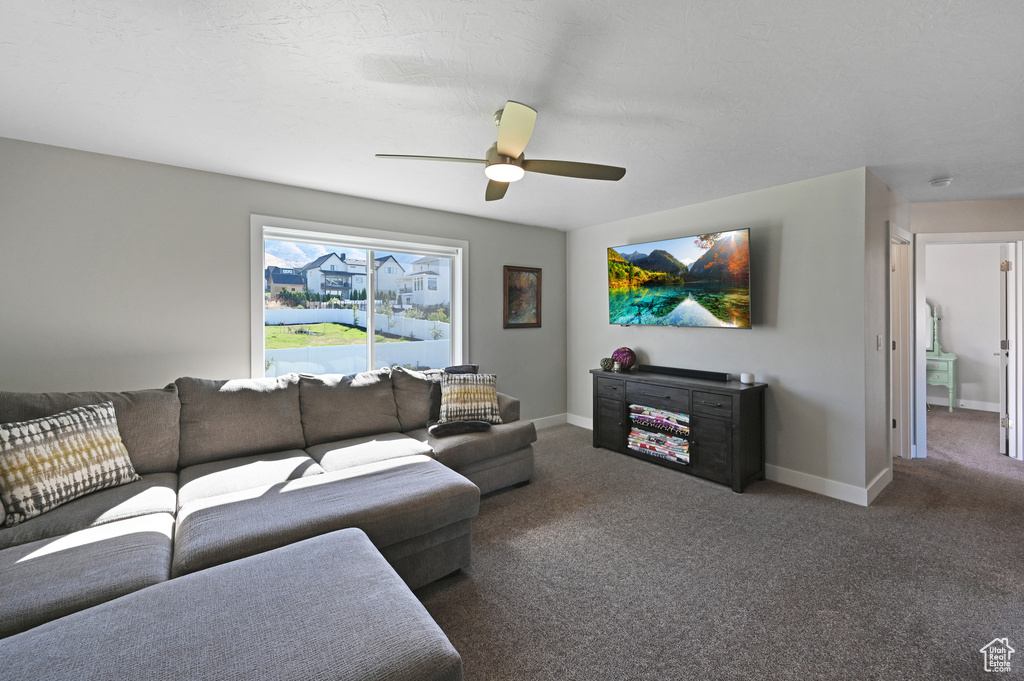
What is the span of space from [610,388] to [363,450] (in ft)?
8.04

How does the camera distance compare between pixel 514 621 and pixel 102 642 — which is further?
pixel 514 621

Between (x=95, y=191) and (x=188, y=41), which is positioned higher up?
(x=188, y=41)

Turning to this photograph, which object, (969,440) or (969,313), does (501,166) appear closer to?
(969,440)

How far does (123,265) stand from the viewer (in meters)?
2.77

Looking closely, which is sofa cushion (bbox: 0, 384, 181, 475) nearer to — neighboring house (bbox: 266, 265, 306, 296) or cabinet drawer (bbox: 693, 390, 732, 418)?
neighboring house (bbox: 266, 265, 306, 296)

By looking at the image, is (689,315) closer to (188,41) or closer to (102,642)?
(188,41)

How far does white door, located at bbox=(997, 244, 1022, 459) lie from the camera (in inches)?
152

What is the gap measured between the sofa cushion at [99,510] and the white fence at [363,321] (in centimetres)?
153

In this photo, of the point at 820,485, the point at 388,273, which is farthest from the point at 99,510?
the point at 820,485

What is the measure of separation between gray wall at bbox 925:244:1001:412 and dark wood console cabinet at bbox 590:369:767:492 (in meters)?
4.47

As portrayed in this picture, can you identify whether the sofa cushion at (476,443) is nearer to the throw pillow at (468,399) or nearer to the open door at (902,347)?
the throw pillow at (468,399)

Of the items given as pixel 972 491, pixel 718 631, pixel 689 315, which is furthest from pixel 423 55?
pixel 972 491

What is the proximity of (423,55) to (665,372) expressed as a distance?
3.38m

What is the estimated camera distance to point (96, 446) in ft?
6.87
